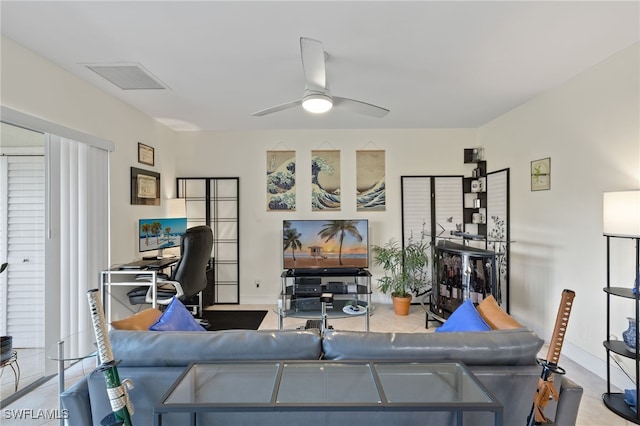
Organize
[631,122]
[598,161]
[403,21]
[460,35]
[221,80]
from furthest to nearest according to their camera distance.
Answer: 1. [221,80]
2. [598,161]
3. [631,122]
4. [460,35]
5. [403,21]

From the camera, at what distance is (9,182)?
2396mm

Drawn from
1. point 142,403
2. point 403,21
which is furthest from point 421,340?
point 403,21

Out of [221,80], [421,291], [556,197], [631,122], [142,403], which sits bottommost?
[421,291]

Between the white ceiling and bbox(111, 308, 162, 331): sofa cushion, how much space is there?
1764 mm

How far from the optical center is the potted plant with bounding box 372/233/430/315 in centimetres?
406

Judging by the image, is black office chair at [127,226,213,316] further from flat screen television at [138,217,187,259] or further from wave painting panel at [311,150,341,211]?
wave painting panel at [311,150,341,211]


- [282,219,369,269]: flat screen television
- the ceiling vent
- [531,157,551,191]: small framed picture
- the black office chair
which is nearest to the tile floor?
the black office chair

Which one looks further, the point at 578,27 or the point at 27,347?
the point at 27,347

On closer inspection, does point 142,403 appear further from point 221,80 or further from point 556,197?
point 556,197

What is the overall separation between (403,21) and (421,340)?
6.10ft

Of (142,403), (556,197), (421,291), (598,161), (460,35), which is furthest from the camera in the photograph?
(421,291)

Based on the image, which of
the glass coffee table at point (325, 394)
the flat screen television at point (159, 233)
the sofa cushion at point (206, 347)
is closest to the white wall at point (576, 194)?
the glass coffee table at point (325, 394)

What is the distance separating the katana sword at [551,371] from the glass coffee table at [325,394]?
0.17 m

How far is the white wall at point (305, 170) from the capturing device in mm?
4488
